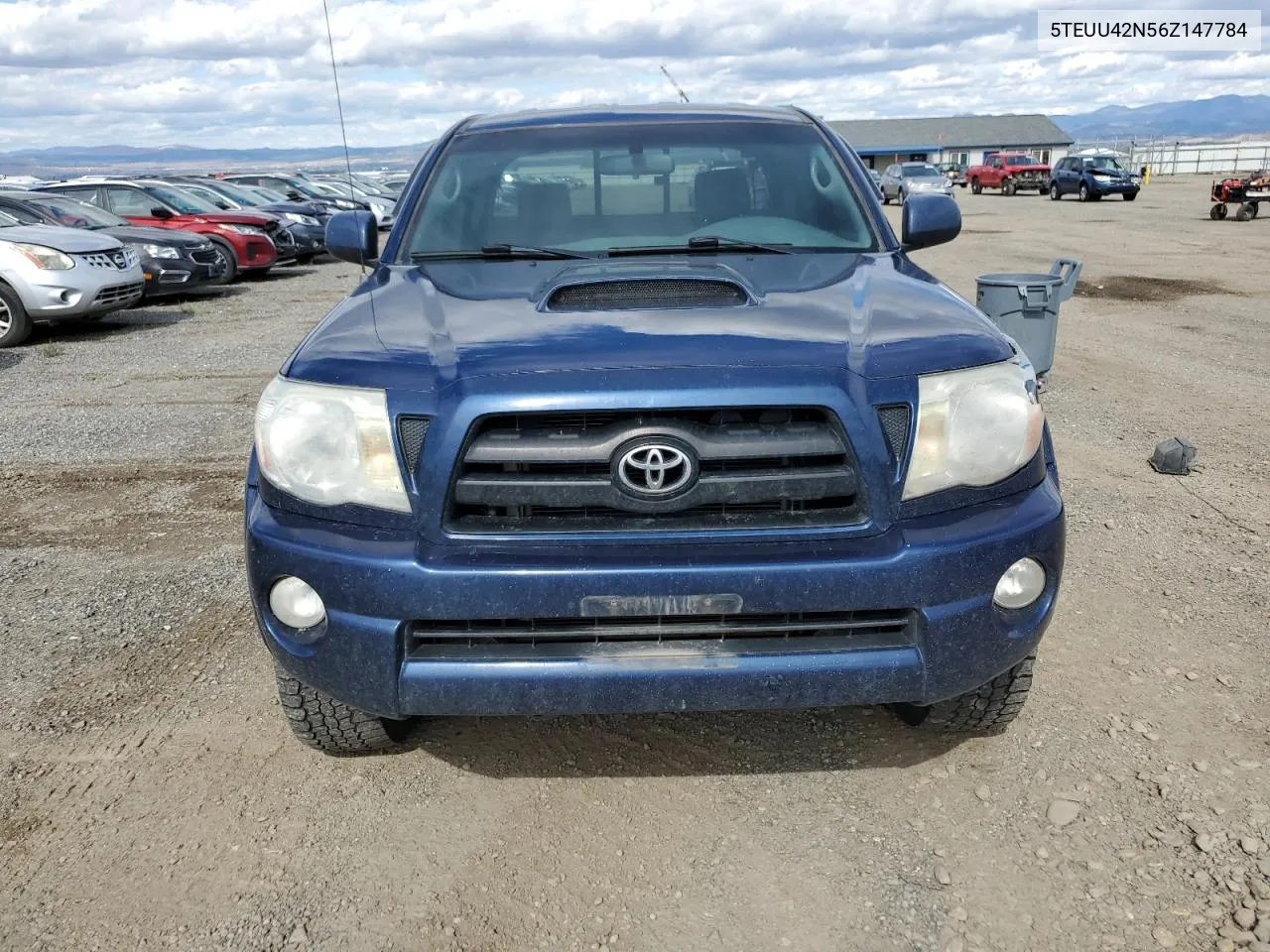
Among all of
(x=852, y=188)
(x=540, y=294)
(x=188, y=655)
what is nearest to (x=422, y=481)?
(x=540, y=294)

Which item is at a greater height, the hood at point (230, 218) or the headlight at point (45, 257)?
the headlight at point (45, 257)

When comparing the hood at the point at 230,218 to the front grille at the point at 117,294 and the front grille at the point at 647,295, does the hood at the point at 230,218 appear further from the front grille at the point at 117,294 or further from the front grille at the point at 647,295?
the front grille at the point at 647,295

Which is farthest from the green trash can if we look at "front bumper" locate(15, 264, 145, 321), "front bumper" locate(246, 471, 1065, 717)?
"front bumper" locate(15, 264, 145, 321)

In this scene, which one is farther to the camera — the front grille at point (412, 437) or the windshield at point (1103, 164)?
the windshield at point (1103, 164)

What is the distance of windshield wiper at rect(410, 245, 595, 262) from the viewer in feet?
11.2

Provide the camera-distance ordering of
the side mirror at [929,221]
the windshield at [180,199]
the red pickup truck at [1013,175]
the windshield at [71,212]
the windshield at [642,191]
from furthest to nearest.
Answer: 1. the red pickup truck at [1013,175]
2. the windshield at [180,199]
3. the windshield at [71,212]
4. the side mirror at [929,221]
5. the windshield at [642,191]

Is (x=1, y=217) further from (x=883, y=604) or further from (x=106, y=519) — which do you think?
(x=883, y=604)

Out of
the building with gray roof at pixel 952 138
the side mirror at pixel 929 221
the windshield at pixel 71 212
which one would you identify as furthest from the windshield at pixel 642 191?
the building with gray roof at pixel 952 138

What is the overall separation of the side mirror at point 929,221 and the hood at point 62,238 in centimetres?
954

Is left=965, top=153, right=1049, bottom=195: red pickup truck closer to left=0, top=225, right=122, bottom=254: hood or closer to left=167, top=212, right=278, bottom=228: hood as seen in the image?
left=167, top=212, right=278, bottom=228: hood

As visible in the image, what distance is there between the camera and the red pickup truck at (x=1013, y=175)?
40125 mm

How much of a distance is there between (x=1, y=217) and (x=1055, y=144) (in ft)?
312

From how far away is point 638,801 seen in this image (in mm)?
2764

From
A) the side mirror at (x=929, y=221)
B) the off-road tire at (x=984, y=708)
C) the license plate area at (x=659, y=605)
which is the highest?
the side mirror at (x=929, y=221)
